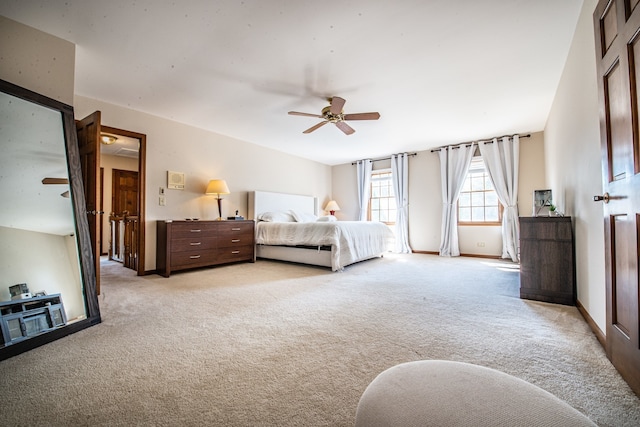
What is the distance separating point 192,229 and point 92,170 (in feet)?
4.82

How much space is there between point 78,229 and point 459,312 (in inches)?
124

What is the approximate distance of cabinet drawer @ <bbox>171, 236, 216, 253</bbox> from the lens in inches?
146

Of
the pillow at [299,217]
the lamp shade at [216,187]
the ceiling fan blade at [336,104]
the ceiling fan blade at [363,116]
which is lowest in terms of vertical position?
the pillow at [299,217]

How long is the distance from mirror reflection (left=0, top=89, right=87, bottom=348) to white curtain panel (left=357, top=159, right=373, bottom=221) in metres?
5.70

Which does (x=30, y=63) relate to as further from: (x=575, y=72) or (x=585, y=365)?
(x=575, y=72)

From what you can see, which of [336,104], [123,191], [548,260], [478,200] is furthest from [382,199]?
[123,191]

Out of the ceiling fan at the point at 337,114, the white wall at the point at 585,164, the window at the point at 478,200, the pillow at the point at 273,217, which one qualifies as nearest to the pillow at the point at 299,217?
the pillow at the point at 273,217

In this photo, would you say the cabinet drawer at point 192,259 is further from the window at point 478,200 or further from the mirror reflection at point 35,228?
the window at point 478,200

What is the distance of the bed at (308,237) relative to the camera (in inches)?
158

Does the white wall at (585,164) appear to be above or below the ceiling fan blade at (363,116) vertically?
below

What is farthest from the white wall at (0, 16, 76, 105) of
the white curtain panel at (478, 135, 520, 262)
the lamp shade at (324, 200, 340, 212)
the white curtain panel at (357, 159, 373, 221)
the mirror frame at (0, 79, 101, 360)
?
the white curtain panel at (478, 135, 520, 262)

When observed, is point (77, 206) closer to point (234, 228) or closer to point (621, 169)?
point (234, 228)

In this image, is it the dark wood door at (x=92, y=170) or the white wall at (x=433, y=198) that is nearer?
the dark wood door at (x=92, y=170)

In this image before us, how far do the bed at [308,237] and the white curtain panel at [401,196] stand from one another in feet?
2.26
